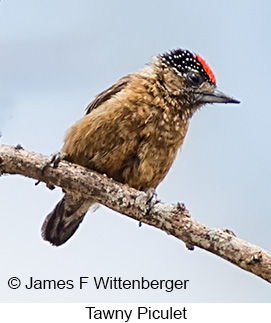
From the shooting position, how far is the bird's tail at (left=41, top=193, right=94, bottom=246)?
12.2ft

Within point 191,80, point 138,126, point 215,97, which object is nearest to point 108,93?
point 138,126

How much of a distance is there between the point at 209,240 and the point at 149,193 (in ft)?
1.66

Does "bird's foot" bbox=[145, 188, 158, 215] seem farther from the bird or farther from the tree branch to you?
the bird

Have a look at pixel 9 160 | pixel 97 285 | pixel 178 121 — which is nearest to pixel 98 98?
pixel 178 121

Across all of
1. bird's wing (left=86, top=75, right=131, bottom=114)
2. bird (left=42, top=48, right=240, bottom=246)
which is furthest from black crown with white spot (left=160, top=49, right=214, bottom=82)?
bird's wing (left=86, top=75, right=131, bottom=114)

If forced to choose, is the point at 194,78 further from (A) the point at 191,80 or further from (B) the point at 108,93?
(B) the point at 108,93

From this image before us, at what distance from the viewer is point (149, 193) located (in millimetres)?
3172

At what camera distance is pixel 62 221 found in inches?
149

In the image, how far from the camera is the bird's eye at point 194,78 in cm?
370

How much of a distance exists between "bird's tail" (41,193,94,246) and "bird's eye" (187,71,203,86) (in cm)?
99

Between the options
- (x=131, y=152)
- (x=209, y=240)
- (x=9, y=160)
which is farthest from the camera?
(x=131, y=152)

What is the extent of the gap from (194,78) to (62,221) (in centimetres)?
123

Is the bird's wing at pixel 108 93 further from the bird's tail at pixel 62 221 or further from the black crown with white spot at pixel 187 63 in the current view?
the bird's tail at pixel 62 221
